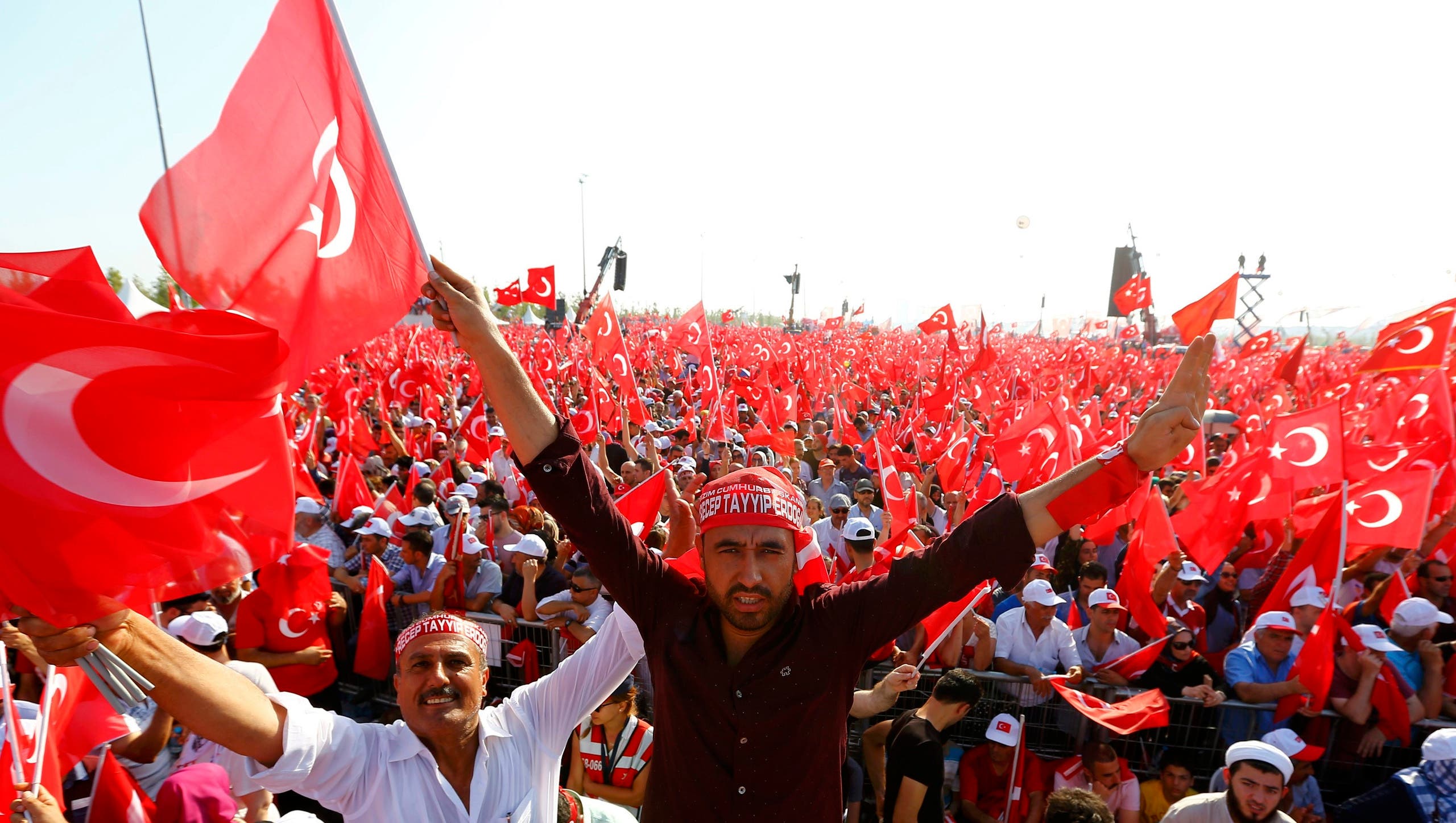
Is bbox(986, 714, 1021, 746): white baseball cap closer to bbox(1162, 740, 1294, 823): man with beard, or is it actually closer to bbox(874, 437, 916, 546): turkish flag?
bbox(1162, 740, 1294, 823): man with beard

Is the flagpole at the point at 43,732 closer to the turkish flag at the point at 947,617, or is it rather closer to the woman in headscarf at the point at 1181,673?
the turkish flag at the point at 947,617

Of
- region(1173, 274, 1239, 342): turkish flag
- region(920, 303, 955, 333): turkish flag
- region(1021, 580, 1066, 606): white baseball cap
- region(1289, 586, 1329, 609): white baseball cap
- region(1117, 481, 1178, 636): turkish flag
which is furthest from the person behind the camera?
region(920, 303, 955, 333): turkish flag

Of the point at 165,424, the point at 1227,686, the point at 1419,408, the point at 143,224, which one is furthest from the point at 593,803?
the point at 1419,408

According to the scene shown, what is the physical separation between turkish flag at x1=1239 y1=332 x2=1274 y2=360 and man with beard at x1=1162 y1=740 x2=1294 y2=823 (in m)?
12.3

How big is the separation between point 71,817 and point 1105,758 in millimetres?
4798

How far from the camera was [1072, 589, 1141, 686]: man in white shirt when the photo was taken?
17.5ft

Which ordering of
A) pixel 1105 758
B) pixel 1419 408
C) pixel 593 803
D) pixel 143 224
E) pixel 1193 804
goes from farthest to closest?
pixel 1419 408 < pixel 1105 758 < pixel 1193 804 < pixel 593 803 < pixel 143 224

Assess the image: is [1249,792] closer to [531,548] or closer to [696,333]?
[531,548]

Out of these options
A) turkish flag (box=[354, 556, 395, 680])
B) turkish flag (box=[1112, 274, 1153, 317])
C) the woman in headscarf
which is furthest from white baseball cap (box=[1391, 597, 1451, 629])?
turkish flag (box=[1112, 274, 1153, 317])

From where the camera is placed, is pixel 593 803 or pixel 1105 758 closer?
pixel 593 803

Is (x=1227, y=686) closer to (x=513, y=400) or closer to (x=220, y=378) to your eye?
(x=513, y=400)

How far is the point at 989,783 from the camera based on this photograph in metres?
4.66

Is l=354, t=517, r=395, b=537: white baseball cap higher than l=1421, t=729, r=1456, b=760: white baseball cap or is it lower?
higher

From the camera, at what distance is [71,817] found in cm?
308
